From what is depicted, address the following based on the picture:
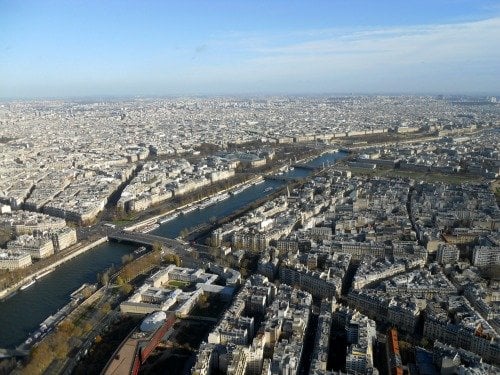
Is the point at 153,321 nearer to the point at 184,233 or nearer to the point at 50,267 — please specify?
the point at 50,267

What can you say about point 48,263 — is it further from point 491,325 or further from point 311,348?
point 491,325

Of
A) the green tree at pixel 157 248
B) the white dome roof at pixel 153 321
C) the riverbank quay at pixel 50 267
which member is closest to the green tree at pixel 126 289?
the white dome roof at pixel 153 321

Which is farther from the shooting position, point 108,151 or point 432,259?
point 108,151

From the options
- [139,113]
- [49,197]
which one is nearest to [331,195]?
[49,197]

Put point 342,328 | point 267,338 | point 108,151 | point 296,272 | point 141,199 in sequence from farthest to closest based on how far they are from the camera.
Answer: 1. point 108,151
2. point 141,199
3. point 296,272
4. point 342,328
5. point 267,338

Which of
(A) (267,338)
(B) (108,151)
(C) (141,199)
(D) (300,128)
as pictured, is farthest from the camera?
(D) (300,128)

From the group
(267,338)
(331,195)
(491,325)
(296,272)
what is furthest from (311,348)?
(331,195)

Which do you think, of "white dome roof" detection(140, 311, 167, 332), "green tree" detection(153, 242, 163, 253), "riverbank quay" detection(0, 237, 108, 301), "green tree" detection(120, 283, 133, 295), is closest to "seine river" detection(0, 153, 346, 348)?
"riverbank quay" detection(0, 237, 108, 301)
